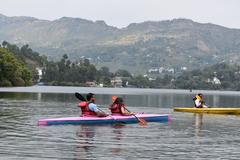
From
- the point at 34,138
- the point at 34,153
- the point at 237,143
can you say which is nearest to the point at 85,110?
the point at 34,138

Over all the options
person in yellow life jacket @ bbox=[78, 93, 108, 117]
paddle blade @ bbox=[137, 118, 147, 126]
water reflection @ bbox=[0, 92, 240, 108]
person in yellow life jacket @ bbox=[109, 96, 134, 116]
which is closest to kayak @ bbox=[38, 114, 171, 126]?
paddle blade @ bbox=[137, 118, 147, 126]

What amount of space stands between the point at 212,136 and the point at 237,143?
3125mm

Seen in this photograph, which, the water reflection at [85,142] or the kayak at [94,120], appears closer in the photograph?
the water reflection at [85,142]

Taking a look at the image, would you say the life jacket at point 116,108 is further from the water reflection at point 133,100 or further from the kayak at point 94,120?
the water reflection at point 133,100

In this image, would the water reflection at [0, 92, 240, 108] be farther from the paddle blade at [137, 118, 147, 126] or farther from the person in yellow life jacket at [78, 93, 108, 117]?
the person in yellow life jacket at [78, 93, 108, 117]

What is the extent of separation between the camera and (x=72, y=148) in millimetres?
22312

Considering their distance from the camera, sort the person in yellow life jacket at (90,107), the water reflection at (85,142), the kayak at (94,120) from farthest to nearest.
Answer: the person in yellow life jacket at (90,107)
the kayak at (94,120)
the water reflection at (85,142)

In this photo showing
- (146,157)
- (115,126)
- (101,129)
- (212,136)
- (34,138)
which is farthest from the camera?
(115,126)

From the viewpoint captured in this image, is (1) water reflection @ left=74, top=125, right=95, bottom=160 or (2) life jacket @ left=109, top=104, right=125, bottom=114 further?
(2) life jacket @ left=109, top=104, right=125, bottom=114

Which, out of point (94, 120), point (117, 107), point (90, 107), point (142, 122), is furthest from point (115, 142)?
point (117, 107)

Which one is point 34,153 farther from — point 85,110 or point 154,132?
point 85,110

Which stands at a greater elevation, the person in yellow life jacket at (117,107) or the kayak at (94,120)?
the person in yellow life jacket at (117,107)

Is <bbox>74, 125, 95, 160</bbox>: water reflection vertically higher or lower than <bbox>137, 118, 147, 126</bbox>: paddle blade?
lower

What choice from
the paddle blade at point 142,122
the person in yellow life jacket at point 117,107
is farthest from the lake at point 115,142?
the person in yellow life jacket at point 117,107
